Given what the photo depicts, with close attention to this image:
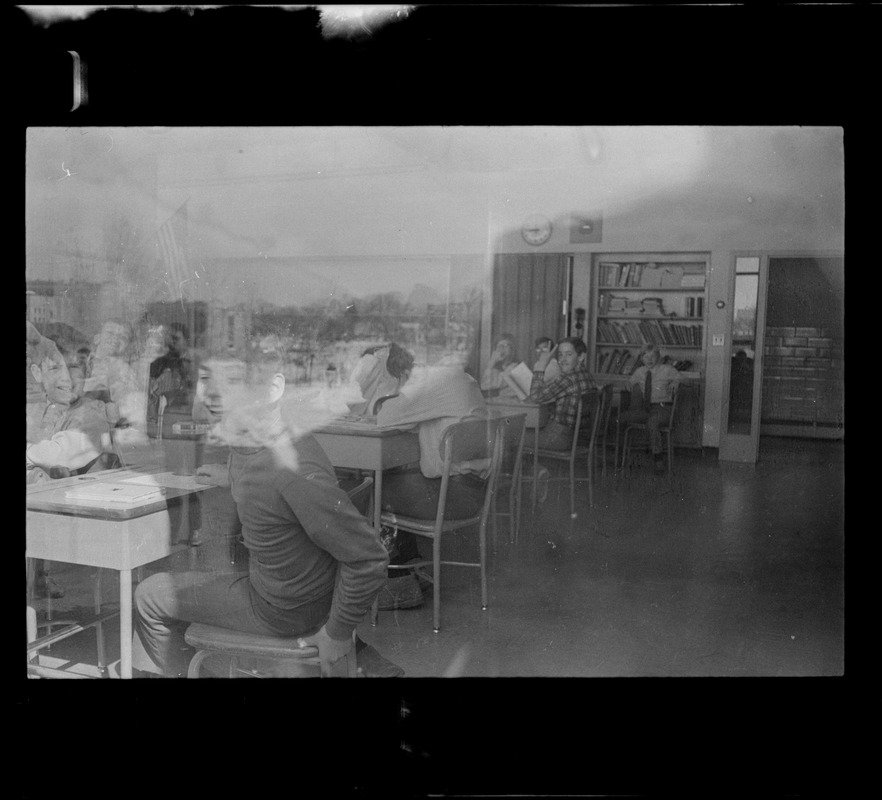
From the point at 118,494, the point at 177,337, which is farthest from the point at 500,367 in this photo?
the point at 118,494

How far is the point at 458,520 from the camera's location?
2293mm

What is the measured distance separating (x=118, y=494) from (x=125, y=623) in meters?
0.36

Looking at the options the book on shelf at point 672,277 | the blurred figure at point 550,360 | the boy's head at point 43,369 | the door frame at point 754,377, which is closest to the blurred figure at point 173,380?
the boy's head at point 43,369

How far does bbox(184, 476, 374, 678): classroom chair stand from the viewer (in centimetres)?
218

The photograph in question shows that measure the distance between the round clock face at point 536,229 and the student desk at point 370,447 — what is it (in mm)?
633

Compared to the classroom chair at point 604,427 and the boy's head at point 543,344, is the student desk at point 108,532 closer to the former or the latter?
the boy's head at point 543,344

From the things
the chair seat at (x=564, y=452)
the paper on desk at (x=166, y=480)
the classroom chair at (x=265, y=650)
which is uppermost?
the chair seat at (x=564, y=452)

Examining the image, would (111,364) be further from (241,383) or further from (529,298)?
(529,298)

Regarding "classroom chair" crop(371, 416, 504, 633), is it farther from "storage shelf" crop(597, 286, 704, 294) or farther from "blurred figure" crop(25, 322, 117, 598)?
"blurred figure" crop(25, 322, 117, 598)

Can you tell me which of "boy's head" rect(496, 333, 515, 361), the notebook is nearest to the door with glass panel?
"boy's head" rect(496, 333, 515, 361)

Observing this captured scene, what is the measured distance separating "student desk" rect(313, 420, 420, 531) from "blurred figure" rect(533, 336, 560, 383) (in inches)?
16.1

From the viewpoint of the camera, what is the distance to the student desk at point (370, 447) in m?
2.21
